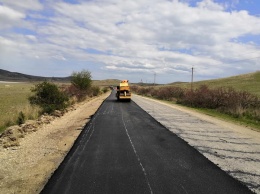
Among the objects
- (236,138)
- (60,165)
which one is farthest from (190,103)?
(60,165)

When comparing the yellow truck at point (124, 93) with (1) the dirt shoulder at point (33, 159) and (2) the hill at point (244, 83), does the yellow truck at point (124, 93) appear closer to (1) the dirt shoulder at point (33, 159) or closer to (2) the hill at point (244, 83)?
(1) the dirt shoulder at point (33, 159)

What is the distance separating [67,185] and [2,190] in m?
1.47

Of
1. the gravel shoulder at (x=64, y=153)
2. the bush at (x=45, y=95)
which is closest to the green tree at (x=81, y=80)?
the bush at (x=45, y=95)

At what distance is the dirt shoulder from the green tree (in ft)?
142

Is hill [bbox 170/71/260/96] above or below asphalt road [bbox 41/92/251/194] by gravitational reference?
above

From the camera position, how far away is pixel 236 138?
1414 cm

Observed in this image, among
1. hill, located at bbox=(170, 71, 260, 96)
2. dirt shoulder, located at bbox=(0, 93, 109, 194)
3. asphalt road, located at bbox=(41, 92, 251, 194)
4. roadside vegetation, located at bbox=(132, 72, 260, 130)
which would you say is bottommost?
dirt shoulder, located at bbox=(0, 93, 109, 194)

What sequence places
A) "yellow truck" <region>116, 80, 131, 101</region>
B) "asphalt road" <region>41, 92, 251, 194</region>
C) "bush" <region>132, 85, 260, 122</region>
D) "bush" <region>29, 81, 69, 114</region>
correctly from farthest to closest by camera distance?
"yellow truck" <region>116, 80, 131, 101</region>, "bush" <region>29, 81, 69, 114</region>, "bush" <region>132, 85, 260, 122</region>, "asphalt road" <region>41, 92, 251, 194</region>

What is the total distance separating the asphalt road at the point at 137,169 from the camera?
7.30m

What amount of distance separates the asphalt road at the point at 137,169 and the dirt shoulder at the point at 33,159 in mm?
382

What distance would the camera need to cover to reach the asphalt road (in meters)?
7.30

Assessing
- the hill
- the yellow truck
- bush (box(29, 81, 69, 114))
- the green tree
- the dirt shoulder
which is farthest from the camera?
the hill

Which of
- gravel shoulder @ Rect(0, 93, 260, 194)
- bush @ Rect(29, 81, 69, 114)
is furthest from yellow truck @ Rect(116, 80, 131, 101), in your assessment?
gravel shoulder @ Rect(0, 93, 260, 194)

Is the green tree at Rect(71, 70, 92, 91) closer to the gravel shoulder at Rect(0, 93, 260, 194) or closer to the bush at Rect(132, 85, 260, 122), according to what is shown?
the bush at Rect(132, 85, 260, 122)
